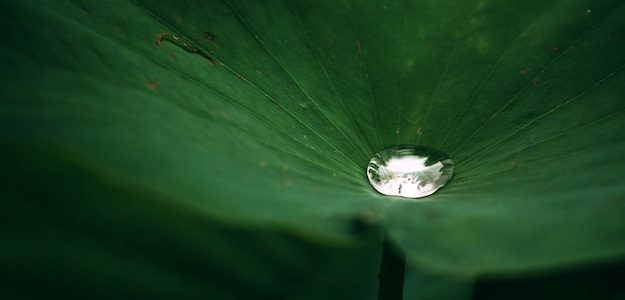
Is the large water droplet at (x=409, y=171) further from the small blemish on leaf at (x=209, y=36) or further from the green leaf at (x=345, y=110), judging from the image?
the small blemish on leaf at (x=209, y=36)

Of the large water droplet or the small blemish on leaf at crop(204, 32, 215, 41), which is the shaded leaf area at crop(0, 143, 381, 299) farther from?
the small blemish on leaf at crop(204, 32, 215, 41)

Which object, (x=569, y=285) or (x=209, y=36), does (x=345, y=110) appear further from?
(x=569, y=285)

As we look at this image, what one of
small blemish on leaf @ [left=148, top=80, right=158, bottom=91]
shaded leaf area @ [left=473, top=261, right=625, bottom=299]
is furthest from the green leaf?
shaded leaf area @ [left=473, top=261, right=625, bottom=299]

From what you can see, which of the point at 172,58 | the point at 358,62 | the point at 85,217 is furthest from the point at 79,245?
the point at 358,62

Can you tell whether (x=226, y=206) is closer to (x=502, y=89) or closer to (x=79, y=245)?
(x=502, y=89)

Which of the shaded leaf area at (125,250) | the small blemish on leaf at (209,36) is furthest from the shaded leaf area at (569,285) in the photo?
the small blemish on leaf at (209,36)
